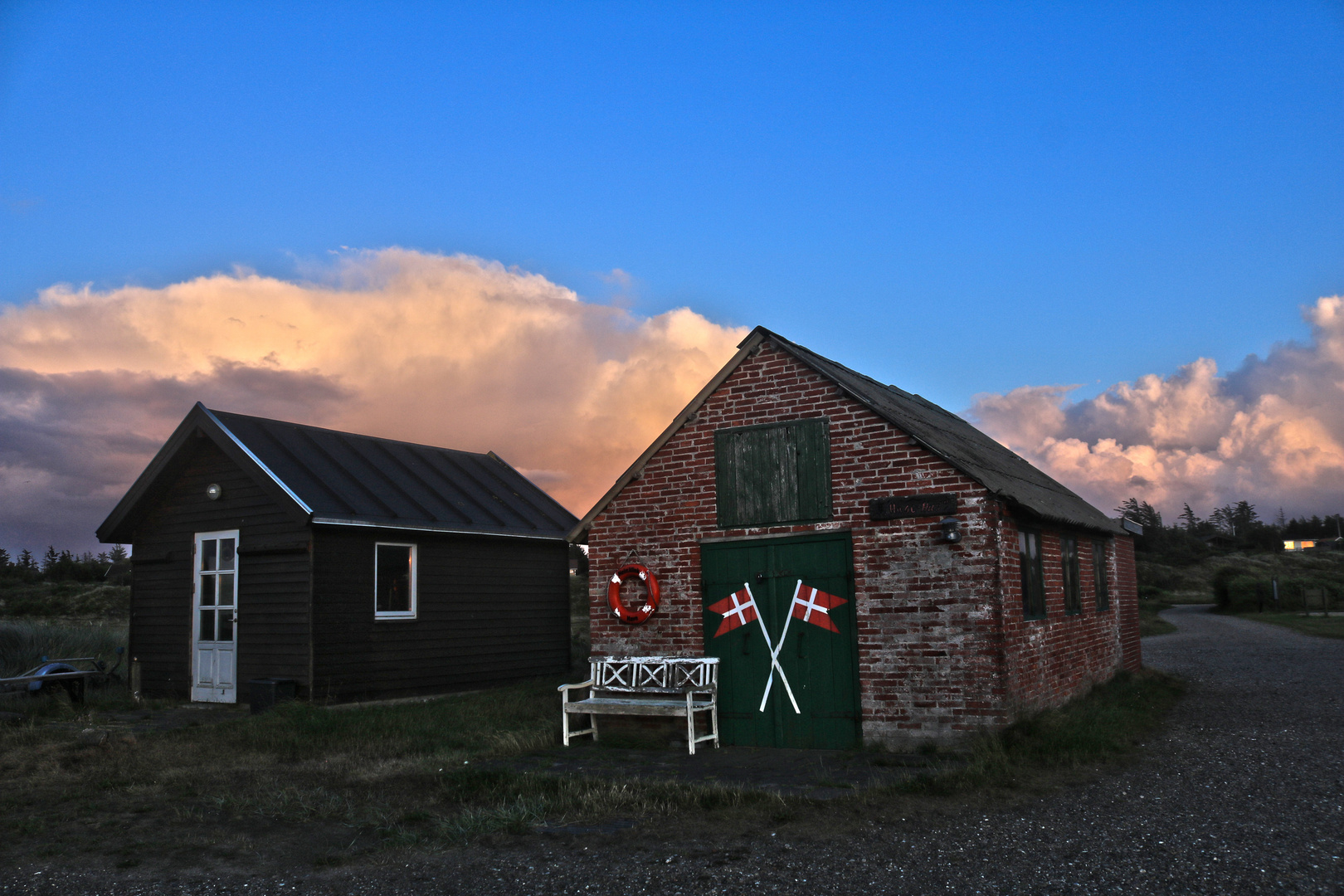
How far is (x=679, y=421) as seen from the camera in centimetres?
1123

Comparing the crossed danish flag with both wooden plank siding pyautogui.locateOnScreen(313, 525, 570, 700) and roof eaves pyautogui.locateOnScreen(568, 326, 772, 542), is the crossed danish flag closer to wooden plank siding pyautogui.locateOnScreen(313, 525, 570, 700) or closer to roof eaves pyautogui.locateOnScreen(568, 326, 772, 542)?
roof eaves pyautogui.locateOnScreen(568, 326, 772, 542)

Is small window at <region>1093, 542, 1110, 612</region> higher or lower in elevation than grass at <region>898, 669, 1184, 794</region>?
higher

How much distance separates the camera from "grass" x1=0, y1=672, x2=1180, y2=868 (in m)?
6.81

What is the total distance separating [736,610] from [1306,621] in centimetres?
2790

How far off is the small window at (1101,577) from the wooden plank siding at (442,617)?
962 cm

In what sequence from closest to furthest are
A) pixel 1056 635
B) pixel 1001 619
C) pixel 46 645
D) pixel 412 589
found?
pixel 1001 619, pixel 1056 635, pixel 412 589, pixel 46 645

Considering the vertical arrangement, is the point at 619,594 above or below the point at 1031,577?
below

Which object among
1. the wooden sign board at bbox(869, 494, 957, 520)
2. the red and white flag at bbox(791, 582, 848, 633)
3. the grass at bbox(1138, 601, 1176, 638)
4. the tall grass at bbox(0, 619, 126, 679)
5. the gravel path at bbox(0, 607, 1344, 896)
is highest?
the wooden sign board at bbox(869, 494, 957, 520)

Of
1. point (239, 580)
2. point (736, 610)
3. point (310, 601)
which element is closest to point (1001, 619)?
point (736, 610)

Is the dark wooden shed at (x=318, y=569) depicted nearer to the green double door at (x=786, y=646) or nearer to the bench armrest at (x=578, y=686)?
the bench armrest at (x=578, y=686)

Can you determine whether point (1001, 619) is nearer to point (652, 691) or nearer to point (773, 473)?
point (773, 473)

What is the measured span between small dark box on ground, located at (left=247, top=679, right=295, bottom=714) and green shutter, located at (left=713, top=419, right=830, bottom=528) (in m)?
7.15

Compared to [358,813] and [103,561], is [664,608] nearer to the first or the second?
[358,813]

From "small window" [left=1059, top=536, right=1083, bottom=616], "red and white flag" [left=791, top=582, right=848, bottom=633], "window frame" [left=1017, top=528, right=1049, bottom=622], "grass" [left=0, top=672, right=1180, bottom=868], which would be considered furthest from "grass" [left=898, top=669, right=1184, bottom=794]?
"red and white flag" [left=791, top=582, right=848, bottom=633]
